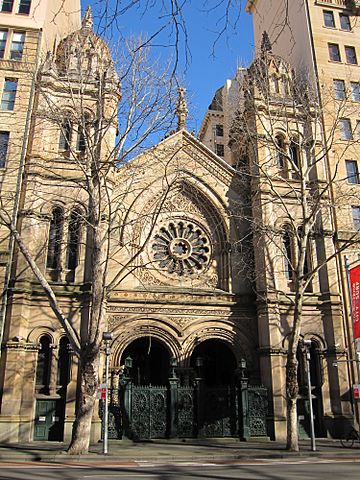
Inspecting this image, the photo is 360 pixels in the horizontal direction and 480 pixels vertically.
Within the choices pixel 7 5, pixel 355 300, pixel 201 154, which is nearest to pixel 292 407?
pixel 355 300

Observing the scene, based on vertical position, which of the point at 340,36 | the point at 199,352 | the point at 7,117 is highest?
the point at 340,36

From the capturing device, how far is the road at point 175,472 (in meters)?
10.7

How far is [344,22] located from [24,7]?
71.7 ft

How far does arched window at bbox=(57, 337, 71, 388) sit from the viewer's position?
21.8 m

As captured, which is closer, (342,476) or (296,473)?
(342,476)

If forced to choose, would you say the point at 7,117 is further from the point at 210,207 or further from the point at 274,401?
the point at 274,401

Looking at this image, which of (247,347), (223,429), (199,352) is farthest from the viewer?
(199,352)

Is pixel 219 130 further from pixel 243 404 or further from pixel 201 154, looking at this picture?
pixel 243 404

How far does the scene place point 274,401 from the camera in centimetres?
2262

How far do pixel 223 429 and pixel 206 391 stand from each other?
1869mm

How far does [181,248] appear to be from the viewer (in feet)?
87.3

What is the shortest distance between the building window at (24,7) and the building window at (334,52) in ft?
64.4

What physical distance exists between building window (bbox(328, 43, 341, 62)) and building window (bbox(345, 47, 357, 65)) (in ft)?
2.25

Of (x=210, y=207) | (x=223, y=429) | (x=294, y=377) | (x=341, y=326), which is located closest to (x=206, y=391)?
(x=223, y=429)
